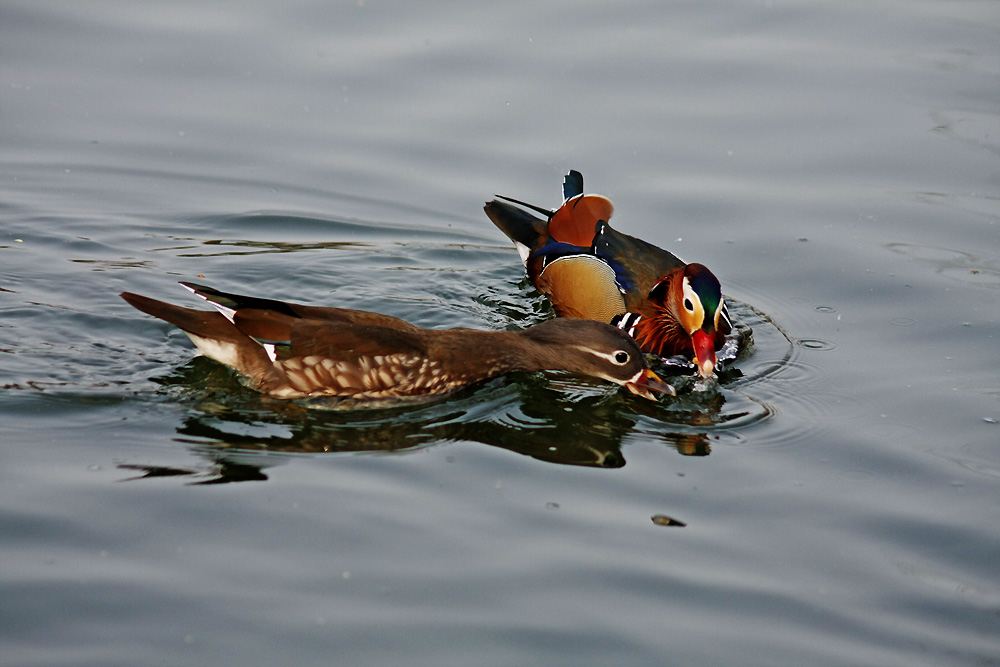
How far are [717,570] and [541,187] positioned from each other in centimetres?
573

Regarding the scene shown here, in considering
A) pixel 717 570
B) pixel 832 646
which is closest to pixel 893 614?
pixel 832 646

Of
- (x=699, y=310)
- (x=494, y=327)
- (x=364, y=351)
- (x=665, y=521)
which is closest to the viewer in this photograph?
(x=665, y=521)

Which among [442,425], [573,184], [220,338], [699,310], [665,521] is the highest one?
[573,184]

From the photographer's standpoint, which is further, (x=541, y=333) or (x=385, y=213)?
(x=385, y=213)

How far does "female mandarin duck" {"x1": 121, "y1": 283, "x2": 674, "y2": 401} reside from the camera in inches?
283

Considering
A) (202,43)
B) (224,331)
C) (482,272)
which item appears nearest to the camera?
(224,331)

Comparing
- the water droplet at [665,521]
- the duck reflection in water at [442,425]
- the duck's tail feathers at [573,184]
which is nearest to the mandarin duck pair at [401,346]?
the duck reflection in water at [442,425]

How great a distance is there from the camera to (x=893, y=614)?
520cm

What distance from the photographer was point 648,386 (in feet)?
24.2

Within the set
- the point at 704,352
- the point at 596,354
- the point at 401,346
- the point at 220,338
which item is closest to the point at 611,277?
the point at 704,352

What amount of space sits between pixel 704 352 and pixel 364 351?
2344 millimetres

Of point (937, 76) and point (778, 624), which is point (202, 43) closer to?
point (937, 76)

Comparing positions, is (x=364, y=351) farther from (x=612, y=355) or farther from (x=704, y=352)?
(x=704, y=352)

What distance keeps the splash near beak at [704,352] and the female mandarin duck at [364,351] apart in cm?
58
